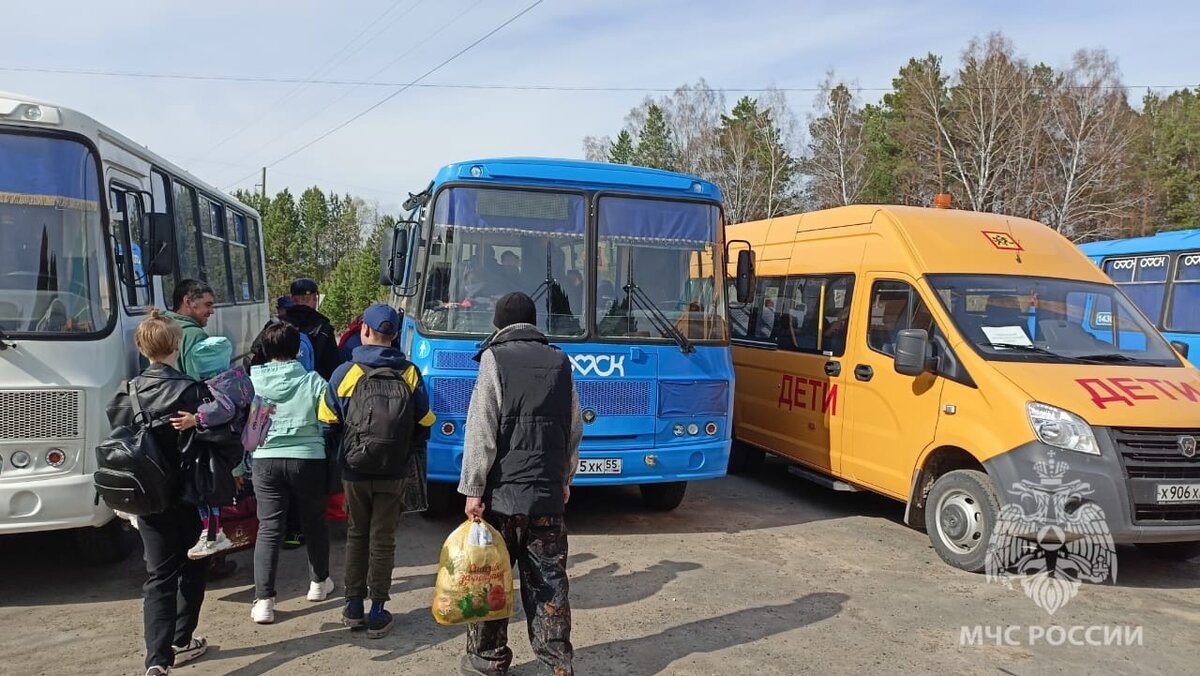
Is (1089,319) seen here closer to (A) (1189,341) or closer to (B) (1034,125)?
(A) (1189,341)

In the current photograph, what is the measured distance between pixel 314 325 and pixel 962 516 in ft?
17.7

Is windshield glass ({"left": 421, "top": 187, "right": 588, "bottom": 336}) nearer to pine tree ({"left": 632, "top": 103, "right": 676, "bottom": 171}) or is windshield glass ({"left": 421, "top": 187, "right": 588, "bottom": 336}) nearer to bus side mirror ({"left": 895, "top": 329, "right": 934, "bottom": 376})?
bus side mirror ({"left": 895, "top": 329, "right": 934, "bottom": 376})

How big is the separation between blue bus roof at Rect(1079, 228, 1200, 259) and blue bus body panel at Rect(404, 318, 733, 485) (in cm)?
645

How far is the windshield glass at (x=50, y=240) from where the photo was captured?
16.0 feet

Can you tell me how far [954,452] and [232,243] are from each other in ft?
29.0

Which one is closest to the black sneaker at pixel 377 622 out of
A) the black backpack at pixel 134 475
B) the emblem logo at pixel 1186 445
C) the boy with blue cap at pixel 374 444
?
the boy with blue cap at pixel 374 444

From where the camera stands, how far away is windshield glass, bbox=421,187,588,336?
6.51 meters

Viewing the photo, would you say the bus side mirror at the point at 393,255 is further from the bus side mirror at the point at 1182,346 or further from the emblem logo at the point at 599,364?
the bus side mirror at the point at 1182,346

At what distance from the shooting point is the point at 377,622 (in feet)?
14.8

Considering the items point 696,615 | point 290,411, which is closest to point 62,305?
point 290,411

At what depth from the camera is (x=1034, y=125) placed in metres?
33.7

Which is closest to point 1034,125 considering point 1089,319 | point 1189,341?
point 1189,341

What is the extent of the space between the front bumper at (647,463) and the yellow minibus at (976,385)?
1.43 meters

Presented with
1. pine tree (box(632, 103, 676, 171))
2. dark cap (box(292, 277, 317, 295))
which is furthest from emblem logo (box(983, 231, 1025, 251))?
pine tree (box(632, 103, 676, 171))
